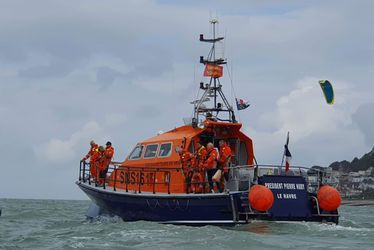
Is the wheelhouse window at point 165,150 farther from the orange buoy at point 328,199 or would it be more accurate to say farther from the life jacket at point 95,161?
the orange buoy at point 328,199

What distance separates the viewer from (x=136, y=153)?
1872 cm

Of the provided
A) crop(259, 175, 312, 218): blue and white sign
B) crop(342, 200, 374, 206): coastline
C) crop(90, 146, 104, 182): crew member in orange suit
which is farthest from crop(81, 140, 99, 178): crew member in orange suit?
crop(342, 200, 374, 206): coastline

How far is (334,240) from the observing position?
13.3 metres

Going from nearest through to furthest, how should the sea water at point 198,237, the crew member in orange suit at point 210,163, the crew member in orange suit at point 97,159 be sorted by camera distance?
the sea water at point 198,237 < the crew member in orange suit at point 210,163 < the crew member in orange suit at point 97,159

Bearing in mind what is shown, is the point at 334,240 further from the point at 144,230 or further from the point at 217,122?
the point at 217,122

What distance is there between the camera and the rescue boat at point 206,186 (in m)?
15.1

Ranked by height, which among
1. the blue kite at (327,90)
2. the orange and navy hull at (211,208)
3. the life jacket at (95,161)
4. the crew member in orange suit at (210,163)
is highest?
the blue kite at (327,90)

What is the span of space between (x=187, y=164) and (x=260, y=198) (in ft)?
7.99

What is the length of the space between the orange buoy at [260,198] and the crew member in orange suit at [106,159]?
5.42m

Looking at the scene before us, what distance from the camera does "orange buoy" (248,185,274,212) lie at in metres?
14.5

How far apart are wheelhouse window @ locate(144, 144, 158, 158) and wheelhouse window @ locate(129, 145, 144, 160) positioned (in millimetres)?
287

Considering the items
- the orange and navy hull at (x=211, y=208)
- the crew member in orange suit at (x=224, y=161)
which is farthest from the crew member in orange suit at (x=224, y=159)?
the orange and navy hull at (x=211, y=208)

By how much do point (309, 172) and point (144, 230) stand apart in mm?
4418

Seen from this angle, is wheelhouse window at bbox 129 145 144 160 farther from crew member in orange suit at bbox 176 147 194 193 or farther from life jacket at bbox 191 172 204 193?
life jacket at bbox 191 172 204 193
